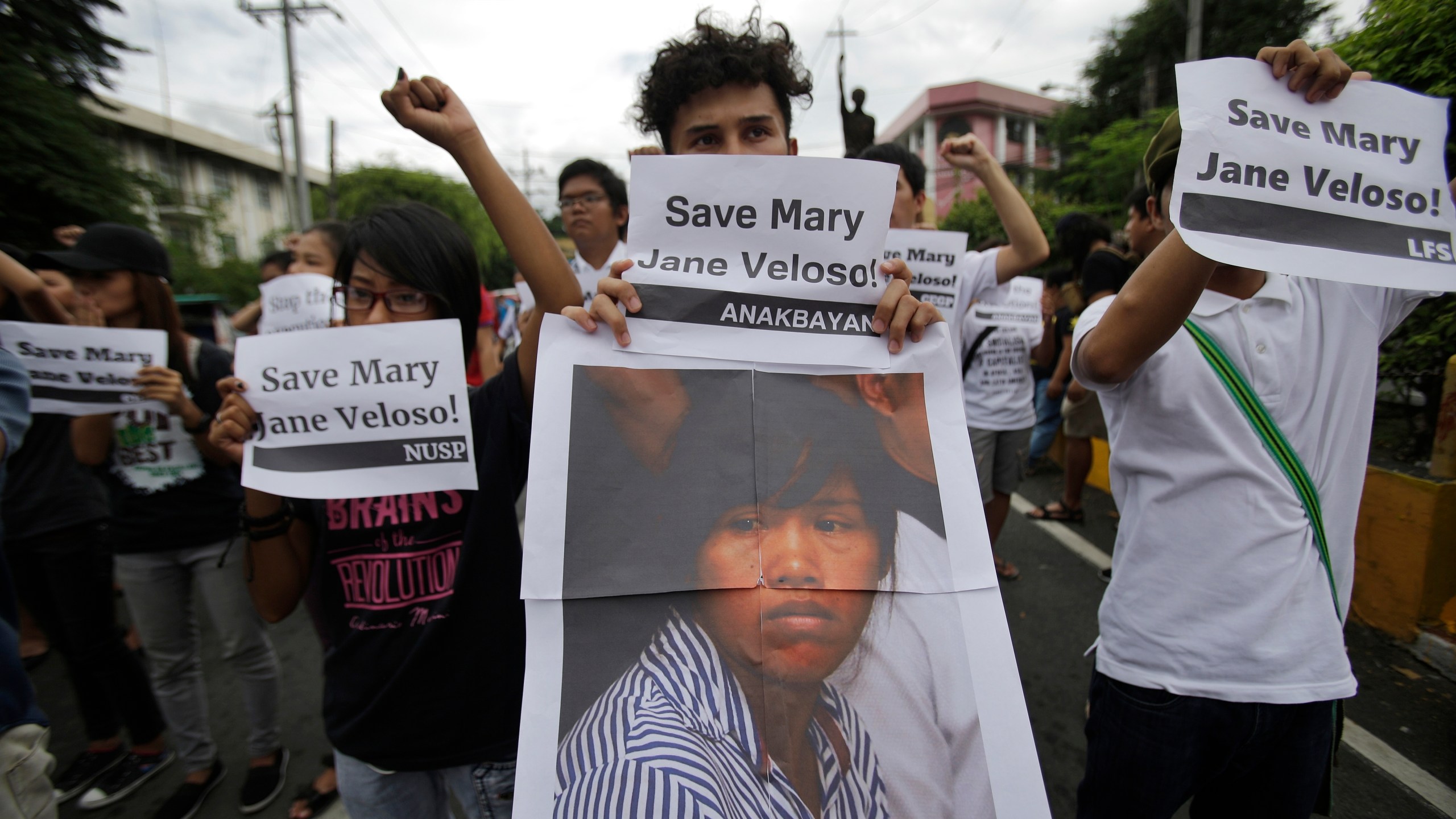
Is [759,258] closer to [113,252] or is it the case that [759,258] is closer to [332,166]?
[113,252]

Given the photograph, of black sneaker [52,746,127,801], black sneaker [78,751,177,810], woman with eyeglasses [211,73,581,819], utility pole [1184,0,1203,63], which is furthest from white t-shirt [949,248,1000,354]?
utility pole [1184,0,1203,63]

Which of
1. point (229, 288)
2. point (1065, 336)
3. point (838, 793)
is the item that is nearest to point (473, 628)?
point (838, 793)

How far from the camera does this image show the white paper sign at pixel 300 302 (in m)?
3.23

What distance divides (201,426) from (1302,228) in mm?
2696

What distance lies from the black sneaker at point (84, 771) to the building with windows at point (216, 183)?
663 inches

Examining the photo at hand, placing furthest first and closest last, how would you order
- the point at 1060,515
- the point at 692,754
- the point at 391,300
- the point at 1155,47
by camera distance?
1. the point at 1155,47
2. the point at 1060,515
3. the point at 391,300
4. the point at 692,754

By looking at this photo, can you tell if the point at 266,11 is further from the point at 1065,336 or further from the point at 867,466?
the point at 867,466

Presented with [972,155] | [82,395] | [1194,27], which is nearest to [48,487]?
[82,395]

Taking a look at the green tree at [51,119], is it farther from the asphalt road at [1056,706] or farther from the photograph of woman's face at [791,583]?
the photograph of woman's face at [791,583]

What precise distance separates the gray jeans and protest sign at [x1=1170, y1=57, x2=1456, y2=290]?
9.19ft

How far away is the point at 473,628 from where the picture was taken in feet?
4.31

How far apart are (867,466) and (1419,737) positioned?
2.81m

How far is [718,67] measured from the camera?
127cm

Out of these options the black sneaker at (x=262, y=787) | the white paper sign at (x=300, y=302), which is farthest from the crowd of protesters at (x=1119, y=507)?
the white paper sign at (x=300, y=302)
